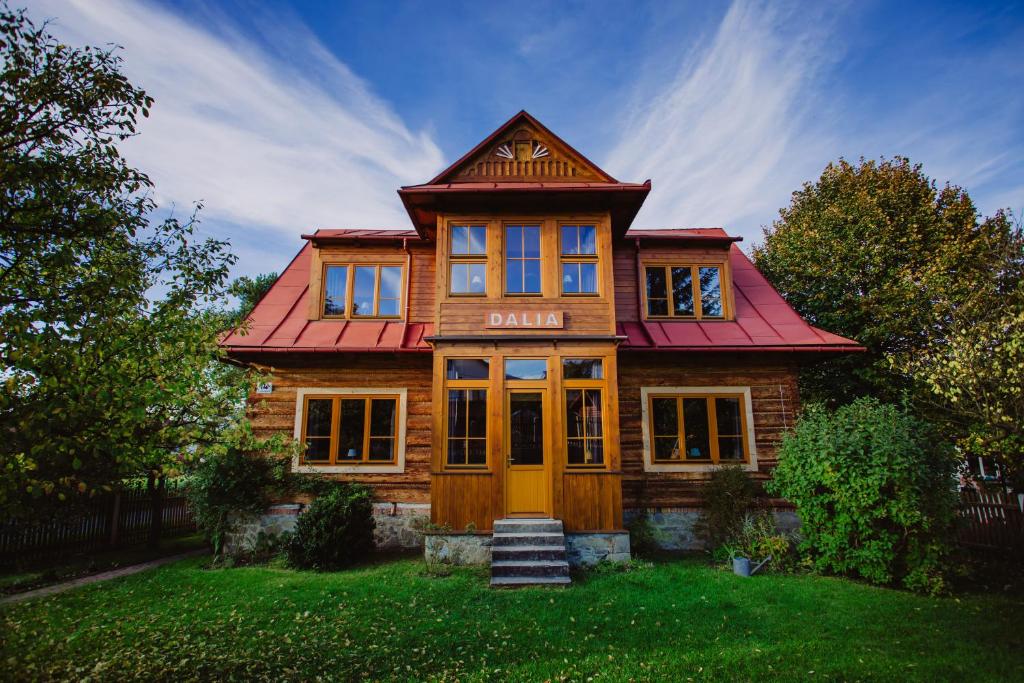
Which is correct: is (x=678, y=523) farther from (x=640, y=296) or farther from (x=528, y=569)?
(x=640, y=296)

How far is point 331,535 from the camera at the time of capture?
10.5 metres

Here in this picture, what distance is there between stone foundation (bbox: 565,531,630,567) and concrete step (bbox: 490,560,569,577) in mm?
863

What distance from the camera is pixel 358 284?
14.1 m

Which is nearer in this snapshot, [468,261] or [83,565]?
[83,565]

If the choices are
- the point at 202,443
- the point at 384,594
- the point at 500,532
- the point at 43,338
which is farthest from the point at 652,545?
the point at 43,338

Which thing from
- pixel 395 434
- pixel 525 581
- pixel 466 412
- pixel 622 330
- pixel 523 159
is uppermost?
pixel 523 159

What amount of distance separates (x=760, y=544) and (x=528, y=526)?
4.78 meters

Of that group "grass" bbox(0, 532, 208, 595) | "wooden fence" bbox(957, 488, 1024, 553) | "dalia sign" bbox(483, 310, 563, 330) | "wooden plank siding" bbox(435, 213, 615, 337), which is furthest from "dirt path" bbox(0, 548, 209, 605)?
"wooden fence" bbox(957, 488, 1024, 553)

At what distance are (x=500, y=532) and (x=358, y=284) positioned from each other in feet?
25.3

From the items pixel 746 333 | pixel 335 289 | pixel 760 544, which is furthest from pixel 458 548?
A: pixel 746 333

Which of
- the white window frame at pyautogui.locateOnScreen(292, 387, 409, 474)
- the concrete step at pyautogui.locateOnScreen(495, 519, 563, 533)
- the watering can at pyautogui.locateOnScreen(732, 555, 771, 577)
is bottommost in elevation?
the watering can at pyautogui.locateOnScreen(732, 555, 771, 577)

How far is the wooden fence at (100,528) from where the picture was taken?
10.5 m

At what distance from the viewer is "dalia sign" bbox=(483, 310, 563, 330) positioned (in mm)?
11523

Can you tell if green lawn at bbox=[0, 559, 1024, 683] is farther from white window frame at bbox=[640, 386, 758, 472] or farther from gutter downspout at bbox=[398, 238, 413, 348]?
gutter downspout at bbox=[398, 238, 413, 348]
